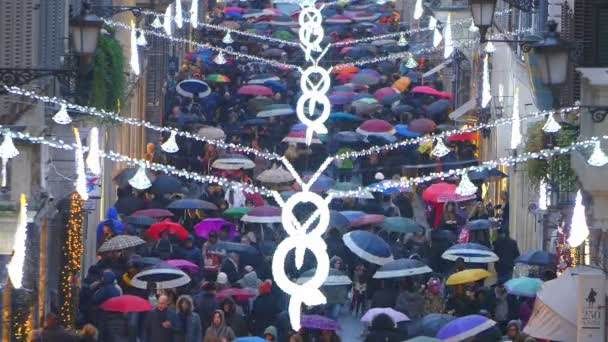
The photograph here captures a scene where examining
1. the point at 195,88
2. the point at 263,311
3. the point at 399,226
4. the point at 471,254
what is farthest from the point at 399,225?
the point at 195,88

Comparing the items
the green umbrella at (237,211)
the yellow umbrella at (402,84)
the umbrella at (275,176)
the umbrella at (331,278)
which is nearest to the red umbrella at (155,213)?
the green umbrella at (237,211)

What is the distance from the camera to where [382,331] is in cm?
2839

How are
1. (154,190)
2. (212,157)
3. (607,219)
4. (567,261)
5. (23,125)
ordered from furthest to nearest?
(212,157)
(154,190)
(567,261)
(23,125)
(607,219)

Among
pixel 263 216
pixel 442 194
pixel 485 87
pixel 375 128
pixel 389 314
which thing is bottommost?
pixel 389 314

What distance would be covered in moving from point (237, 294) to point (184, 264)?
1814 mm

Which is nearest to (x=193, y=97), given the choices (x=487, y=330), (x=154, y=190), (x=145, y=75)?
(x=145, y=75)

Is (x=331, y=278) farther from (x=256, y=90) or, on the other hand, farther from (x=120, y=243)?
(x=256, y=90)

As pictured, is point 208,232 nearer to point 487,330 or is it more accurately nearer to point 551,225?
point 551,225

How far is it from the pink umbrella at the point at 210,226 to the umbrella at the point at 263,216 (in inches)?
19.5

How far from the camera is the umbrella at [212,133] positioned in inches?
1905

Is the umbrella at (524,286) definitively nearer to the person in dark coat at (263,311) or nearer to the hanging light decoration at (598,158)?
the person in dark coat at (263,311)

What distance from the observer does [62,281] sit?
33.1m

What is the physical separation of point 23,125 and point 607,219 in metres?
7.64

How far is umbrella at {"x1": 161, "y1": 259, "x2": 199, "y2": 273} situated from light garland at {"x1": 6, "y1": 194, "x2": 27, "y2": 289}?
16.2 feet
